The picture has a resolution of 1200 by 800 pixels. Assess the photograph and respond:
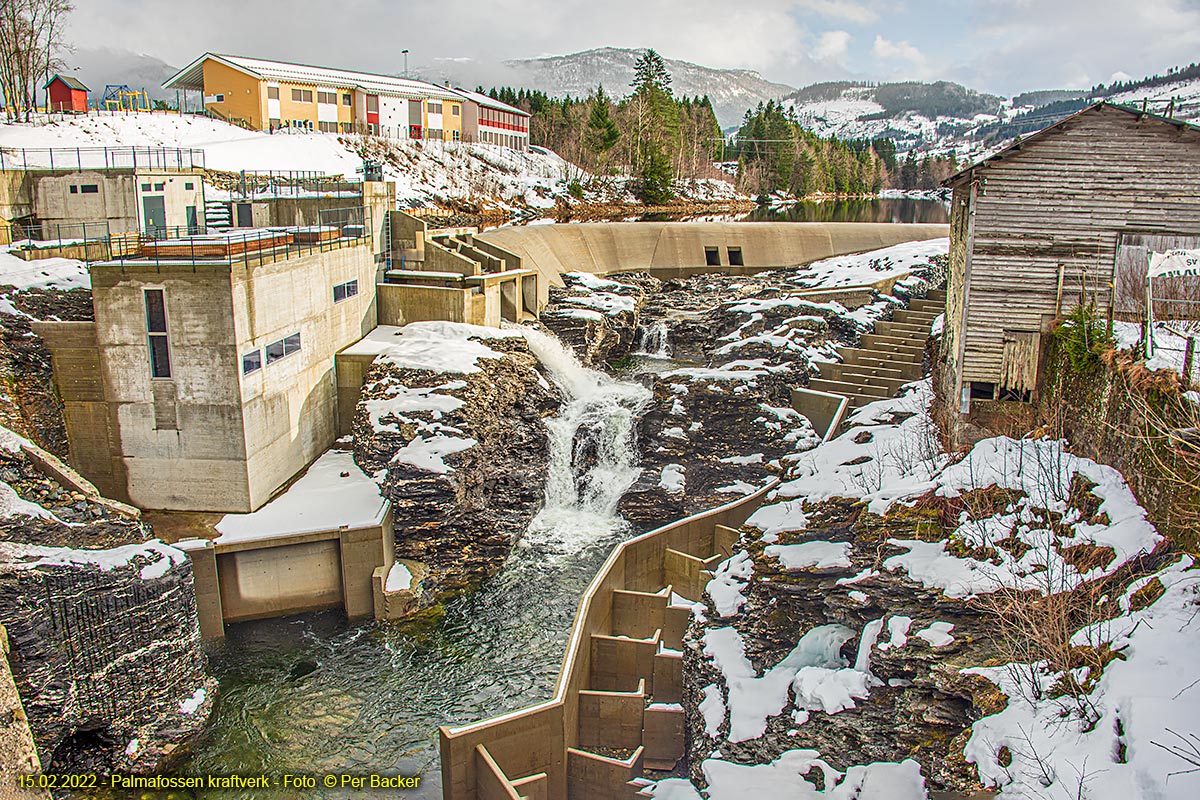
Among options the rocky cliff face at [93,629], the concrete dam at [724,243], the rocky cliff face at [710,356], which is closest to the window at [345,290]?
the rocky cliff face at [710,356]

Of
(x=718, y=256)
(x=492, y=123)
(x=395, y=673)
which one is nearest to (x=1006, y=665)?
(x=395, y=673)

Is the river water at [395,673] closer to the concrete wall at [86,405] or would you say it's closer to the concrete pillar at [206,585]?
the concrete pillar at [206,585]

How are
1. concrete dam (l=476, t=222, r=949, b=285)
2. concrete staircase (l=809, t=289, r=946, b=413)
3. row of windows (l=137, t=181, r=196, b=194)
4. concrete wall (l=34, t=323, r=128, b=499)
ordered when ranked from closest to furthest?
concrete wall (l=34, t=323, r=128, b=499), concrete staircase (l=809, t=289, r=946, b=413), row of windows (l=137, t=181, r=196, b=194), concrete dam (l=476, t=222, r=949, b=285)

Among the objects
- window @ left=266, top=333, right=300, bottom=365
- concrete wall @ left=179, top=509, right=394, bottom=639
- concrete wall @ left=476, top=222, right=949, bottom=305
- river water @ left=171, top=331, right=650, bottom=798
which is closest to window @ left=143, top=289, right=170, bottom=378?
window @ left=266, top=333, right=300, bottom=365

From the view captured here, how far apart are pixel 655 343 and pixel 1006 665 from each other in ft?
106

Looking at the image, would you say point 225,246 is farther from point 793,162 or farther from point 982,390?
point 793,162

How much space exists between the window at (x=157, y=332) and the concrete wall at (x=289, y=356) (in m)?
1.73

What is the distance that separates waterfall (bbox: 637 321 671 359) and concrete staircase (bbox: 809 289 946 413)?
33.7 ft

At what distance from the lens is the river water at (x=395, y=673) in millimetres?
17156

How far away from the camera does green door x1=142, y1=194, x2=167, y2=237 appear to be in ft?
104

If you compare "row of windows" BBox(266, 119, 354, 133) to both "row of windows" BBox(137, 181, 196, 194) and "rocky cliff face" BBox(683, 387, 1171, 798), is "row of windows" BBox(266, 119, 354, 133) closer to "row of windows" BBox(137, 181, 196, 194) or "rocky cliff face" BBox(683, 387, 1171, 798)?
"row of windows" BBox(137, 181, 196, 194)

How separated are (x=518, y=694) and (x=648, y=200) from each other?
68.2 meters

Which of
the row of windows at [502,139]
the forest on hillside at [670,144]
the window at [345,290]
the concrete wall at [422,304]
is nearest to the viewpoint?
the window at [345,290]

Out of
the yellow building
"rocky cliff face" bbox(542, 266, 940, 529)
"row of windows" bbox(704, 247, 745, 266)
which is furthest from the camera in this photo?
the yellow building
